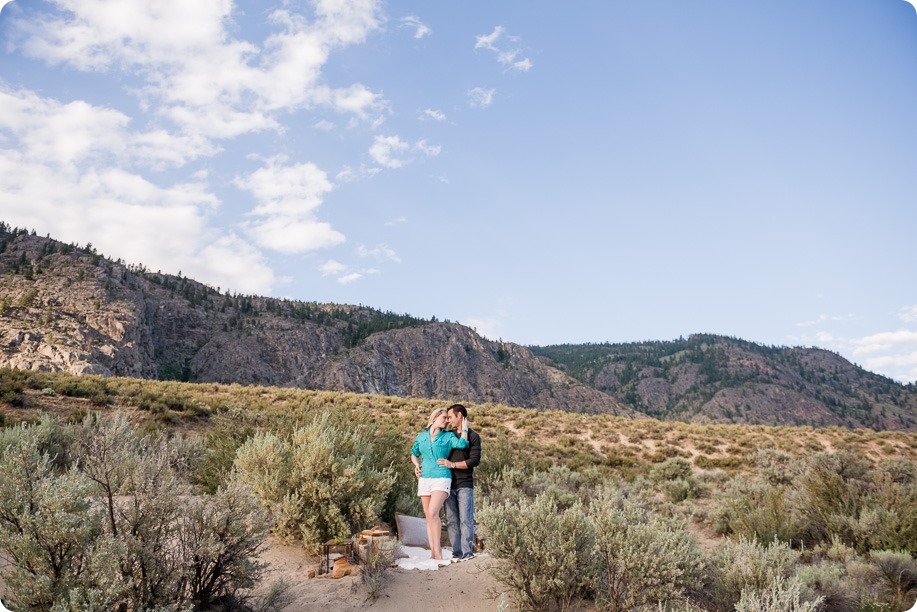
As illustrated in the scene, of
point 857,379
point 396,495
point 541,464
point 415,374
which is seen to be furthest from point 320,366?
point 857,379

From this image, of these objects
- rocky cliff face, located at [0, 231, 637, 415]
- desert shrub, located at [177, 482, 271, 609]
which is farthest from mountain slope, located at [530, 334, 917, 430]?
desert shrub, located at [177, 482, 271, 609]

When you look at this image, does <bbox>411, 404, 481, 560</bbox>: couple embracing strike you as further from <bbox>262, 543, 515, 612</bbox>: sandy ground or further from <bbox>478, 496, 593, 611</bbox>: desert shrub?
<bbox>478, 496, 593, 611</bbox>: desert shrub

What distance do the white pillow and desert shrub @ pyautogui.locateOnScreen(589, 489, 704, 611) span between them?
10.4ft

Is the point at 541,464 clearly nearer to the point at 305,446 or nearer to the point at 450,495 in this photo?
the point at 450,495

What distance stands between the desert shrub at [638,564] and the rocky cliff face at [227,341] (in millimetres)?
57519

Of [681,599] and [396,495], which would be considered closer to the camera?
[681,599]

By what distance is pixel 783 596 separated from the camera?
450cm

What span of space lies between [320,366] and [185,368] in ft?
70.8

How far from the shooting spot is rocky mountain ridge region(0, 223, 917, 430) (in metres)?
61.8

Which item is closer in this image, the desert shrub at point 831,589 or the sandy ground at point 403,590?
the sandy ground at point 403,590

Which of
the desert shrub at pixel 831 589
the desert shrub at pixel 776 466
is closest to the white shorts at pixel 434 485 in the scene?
the desert shrub at pixel 831 589

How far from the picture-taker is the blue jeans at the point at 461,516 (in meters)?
7.44

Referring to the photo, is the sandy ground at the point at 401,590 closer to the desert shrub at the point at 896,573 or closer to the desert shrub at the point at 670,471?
the desert shrub at the point at 896,573

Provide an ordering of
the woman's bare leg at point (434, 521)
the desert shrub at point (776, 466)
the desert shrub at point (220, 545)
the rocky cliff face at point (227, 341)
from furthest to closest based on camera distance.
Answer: the rocky cliff face at point (227, 341), the desert shrub at point (776, 466), the woman's bare leg at point (434, 521), the desert shrub at point (220, 545)
